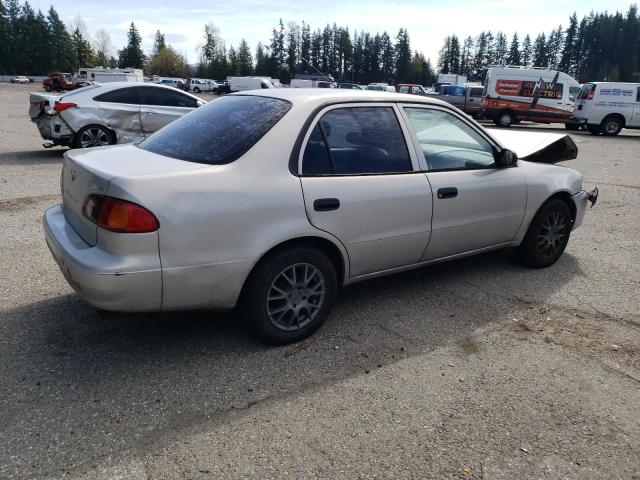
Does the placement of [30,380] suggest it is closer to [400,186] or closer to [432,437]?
[432,437]

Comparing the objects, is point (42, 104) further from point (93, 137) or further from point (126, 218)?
point (126, 218)

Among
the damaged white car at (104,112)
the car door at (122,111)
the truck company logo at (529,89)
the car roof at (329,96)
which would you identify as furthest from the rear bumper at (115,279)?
the truck company logo at (529,89)

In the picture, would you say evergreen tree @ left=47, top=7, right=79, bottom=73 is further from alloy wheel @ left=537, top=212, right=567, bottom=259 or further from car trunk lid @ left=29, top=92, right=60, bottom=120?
alloy wheel @ left=537, top=212, right=567, bottom=259

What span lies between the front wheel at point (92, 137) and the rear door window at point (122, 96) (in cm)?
57

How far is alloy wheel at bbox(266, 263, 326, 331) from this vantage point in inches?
128

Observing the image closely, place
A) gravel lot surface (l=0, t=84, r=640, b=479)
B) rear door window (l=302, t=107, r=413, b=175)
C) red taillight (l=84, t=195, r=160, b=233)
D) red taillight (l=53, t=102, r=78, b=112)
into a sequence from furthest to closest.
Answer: red taillight (l=53, t=102, r=78, b=112)
rear door window (l=302, t=107, r=413, b=175)
red taillight (l=84, t=195, r=160, b=233)
gravel lot surface (l=0, t=84, r=640, b=479)

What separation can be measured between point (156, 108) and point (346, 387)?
881 centimetres

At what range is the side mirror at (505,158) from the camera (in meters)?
4.33

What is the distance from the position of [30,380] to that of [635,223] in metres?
7.11

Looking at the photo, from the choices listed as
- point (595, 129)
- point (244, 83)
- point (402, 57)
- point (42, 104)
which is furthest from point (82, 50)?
point (42, 104)

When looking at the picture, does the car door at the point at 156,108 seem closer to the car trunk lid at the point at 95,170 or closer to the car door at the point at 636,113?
the car trunk lid at the point at 95,170

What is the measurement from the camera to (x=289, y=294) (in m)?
3.30

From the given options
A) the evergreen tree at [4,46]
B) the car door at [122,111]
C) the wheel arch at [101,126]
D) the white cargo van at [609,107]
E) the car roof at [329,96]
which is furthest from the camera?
the evergreen tree at [4,46]

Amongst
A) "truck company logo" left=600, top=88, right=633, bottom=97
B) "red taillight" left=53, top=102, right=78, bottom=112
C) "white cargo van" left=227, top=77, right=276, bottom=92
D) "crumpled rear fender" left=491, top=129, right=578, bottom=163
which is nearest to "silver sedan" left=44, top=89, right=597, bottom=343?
"crumpled rear fender" left=491, top=129, right=578, bottom=163
